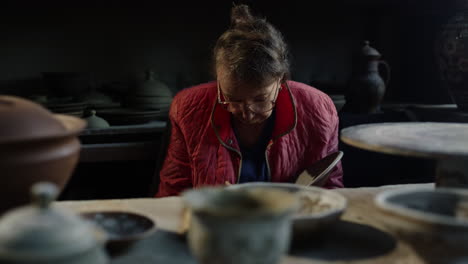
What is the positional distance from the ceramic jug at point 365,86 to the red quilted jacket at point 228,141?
1.21 m

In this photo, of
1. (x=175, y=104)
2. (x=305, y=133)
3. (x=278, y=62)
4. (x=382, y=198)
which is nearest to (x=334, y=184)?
(x=305, y=133)

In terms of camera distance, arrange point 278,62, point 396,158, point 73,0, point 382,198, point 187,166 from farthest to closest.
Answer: point 73,0
point 396,158
point 187,166
point 278,62
point 382,198

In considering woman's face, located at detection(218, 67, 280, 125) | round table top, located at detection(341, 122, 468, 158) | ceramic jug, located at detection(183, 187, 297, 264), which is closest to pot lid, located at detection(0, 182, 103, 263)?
ceramic jug, located at detection(183, 187, 297, 264)

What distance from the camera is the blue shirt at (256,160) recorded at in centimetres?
235

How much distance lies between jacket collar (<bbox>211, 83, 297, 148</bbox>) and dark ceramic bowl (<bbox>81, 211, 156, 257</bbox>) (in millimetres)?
947

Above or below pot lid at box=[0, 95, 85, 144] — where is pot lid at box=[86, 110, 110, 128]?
below

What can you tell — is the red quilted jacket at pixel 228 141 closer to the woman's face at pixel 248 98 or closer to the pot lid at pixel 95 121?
the woman's face at pixel 248 98

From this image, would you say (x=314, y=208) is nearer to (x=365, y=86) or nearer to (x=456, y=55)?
(x=456, y=55)

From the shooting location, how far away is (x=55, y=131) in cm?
125

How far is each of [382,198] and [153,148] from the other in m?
2.18

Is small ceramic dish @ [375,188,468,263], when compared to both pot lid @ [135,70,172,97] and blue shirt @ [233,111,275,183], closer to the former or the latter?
blue shirt @ [233,111,275,183]

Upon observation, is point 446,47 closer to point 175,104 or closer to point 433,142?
point 175,104

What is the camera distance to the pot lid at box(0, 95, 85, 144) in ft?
3.92

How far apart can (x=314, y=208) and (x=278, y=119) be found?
964 mm
